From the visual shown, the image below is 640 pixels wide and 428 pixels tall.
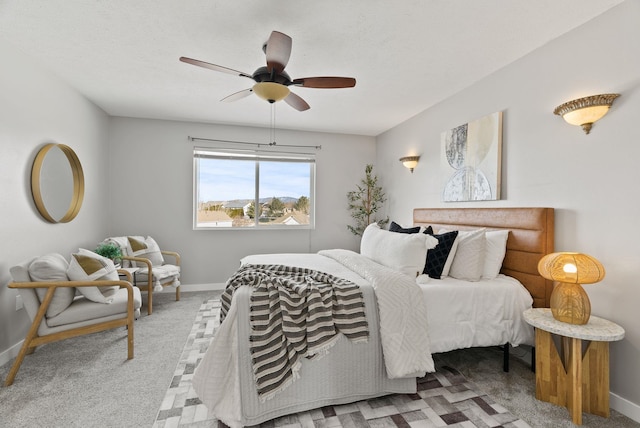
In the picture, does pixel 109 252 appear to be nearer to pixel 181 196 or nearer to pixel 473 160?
pixel 181 196

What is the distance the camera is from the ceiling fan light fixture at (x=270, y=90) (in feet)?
7.29

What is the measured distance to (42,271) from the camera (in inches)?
90.8

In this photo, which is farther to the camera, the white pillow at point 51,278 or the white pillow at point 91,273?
the white pillow at point 91,273

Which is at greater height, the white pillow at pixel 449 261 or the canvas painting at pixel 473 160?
the canvas painting at pixel 473 160

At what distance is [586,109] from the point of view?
2.06 meters

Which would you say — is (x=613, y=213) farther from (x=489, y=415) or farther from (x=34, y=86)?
(x=34, y=86)

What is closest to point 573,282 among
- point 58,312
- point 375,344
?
point 375,344

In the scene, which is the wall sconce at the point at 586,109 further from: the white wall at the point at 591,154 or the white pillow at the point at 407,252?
the white pillow at the point at 407,252

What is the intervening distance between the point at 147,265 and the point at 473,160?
3.99 m

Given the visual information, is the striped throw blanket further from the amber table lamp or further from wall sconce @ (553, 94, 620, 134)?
wall sconce @ (553, 94, 620, 134)

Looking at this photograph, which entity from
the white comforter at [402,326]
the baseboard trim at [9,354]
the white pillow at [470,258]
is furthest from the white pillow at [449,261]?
the baseboard trim at [9,354]

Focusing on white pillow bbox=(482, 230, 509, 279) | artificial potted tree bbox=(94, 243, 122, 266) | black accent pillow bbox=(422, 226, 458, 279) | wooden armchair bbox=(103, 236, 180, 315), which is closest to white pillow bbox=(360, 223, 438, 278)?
black accent pillow bbox=(422, 226, 458, 279)

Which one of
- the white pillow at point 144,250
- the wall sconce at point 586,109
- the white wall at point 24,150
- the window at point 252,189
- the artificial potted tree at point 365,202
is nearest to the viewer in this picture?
the wall sconce at point 586,109

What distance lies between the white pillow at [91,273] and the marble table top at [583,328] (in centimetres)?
328
